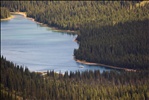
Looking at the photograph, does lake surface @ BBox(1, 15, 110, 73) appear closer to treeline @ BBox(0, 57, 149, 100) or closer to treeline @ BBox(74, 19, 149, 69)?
treeline @ BBox(74, 19, 149, 69)

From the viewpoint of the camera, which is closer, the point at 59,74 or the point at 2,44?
the point at 59,74

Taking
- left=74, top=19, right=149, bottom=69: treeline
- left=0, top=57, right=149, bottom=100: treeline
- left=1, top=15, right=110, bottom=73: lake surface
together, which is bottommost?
left=1, top=15, right=110, bottom=73: lake surface

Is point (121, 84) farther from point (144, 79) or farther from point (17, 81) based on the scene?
point (17, 81)

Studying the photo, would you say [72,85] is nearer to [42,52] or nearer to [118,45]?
[118,45]

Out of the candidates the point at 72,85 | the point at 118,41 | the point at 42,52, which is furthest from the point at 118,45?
the point at 72,85

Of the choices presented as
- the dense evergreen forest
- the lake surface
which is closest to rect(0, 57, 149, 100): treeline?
the lake surface

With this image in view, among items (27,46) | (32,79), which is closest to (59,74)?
(32,79)
